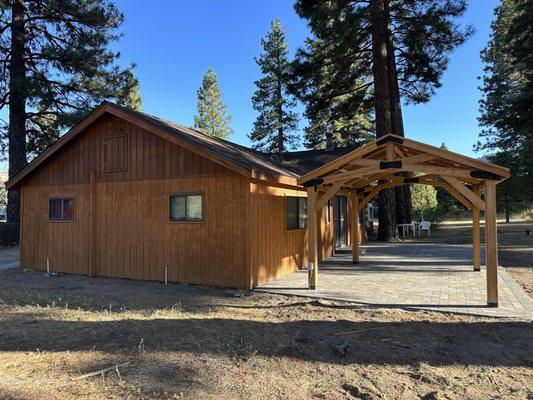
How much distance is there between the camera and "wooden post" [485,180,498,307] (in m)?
6.41

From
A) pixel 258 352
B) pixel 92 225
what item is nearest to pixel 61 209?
pixel 92 225

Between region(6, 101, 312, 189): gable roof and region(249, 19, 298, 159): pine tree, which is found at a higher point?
region(249, 19, 298, 159): pine tree

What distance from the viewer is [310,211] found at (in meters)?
8.09

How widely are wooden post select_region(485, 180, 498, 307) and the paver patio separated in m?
0.21

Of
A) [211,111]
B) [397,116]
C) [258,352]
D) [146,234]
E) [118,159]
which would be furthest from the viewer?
[211,111]

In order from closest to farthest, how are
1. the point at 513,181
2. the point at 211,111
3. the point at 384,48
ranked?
the point at 384,48, the point at 513,181, the point at 211,111

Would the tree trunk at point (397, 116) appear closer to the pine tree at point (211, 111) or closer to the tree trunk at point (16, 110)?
the tree trunk at point (16, 110)

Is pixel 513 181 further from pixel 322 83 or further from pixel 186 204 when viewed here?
pixel 186 204

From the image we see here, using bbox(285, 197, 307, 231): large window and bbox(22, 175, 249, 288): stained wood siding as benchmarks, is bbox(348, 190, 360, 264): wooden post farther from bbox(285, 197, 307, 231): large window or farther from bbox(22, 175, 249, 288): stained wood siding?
bbox(22, 175, 249, 288): stained wood siding

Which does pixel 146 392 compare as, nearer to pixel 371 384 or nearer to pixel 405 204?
pixel 371 384

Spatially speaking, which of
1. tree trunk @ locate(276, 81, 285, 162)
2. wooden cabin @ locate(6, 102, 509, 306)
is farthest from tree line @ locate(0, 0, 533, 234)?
tree trunk @ locate(276, 81, 285, 162)

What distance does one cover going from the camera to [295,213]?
1057cm

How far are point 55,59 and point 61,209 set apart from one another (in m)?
10.9

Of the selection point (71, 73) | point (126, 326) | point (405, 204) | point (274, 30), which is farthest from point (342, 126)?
point (126, 326)
